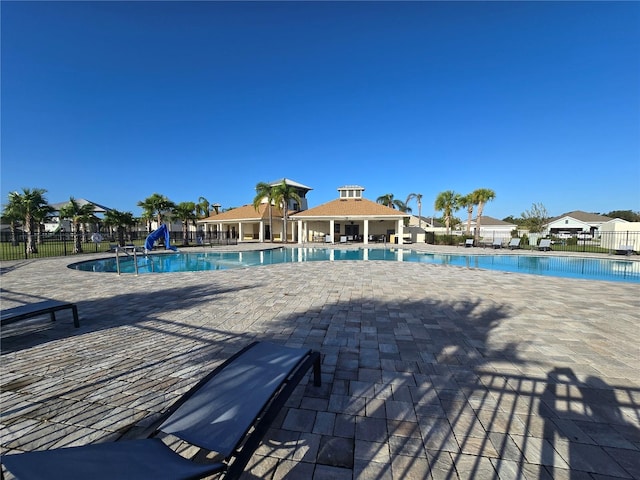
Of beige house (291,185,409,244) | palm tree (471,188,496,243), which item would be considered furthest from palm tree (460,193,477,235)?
beige house (291,185,409,244)

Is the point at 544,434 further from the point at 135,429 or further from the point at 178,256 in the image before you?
the point at 178,256

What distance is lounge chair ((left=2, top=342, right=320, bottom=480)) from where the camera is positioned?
135 cm

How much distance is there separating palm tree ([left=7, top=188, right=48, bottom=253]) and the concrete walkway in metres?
17.2

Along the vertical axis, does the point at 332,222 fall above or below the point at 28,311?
above

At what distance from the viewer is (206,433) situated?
179cm

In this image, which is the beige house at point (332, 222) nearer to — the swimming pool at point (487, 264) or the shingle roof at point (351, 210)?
the shingle roof at point (351, 210)

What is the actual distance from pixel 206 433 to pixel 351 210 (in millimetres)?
27881

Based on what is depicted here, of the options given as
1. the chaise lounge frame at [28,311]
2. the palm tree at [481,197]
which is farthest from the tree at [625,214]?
the chaise lounge frame at [28,311]

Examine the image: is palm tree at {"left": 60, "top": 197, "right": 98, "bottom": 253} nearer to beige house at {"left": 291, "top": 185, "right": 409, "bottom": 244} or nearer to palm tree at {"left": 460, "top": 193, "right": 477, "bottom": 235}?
beige house at {"left": 291, "top": 185, "right": 409, "bottom": 244}

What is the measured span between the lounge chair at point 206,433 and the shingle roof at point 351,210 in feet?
Result: 83.3

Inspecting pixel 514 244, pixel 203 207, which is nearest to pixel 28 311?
pixel 514 244

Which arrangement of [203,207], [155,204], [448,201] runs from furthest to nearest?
[203,207], [448,201], [155,204]

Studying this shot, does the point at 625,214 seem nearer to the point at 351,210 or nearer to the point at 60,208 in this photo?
the point at 351,210

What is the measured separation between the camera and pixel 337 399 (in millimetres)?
2746
